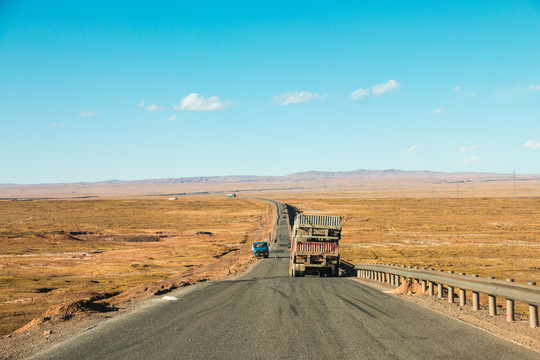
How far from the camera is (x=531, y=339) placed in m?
9.40

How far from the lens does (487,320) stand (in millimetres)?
11586

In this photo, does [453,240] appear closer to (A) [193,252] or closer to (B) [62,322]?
(A) [193,252]

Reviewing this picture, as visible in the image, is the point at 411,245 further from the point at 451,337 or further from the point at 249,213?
the point at 249,213

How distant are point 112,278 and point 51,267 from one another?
822 cm

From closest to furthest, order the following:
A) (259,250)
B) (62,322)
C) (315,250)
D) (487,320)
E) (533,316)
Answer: (533,316) → (487,320) → (62,322) → (315,250) → (259,250)

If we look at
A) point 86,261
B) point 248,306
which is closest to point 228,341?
point 248,306

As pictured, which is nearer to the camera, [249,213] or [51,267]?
[51,267]

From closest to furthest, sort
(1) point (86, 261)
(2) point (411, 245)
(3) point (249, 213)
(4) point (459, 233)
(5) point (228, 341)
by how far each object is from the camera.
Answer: (5) point (228, 341)
(1) point (86, 261)
(2) point (411, 245)
(4) point (459, 233)
(3) point (249, 213)

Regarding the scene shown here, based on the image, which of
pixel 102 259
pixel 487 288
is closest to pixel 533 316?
pixel 487 288

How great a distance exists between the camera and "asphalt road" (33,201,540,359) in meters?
8.52

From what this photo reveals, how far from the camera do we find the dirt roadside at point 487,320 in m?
9.54

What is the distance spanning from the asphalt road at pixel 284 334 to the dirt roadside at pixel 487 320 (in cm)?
40

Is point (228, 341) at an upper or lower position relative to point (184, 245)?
upper

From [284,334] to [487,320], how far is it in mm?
5814
